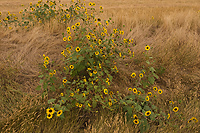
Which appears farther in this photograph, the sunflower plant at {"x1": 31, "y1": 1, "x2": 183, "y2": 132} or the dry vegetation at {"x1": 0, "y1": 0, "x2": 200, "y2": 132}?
the sunflower plant at {"x1": 31, "y1": 1, "x2": 183, "y2": 132}

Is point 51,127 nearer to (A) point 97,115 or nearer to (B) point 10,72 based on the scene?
(A) point 97,115

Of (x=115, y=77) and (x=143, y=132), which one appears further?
(x=115, y=77)

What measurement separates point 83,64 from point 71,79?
1.08 ft

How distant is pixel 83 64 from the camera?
212cm

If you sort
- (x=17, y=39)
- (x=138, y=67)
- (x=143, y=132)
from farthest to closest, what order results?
(x=17, y=39)
(x=138, y=67)
(x=143, y=132)

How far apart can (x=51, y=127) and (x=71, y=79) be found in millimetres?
771

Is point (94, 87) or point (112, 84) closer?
point (94, 87)

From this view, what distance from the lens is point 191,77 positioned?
2.61 meters

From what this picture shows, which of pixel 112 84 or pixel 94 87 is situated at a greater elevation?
pixel 94 87

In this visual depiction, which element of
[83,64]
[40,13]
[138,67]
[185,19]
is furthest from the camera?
[185,19]

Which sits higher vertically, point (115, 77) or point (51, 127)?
point (115, 77)

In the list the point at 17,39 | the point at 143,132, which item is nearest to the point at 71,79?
the point at 143,132

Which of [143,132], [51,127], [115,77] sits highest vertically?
[115,77]

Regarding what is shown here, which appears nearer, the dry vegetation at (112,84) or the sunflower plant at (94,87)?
the dry vegetation at (112,84)
